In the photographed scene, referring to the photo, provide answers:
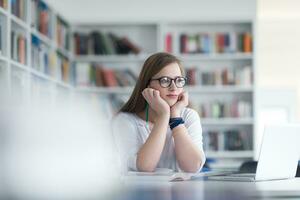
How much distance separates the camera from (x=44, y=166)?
2.36 feet

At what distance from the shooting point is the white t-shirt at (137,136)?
7.29 ft

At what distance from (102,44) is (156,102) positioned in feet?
13.5

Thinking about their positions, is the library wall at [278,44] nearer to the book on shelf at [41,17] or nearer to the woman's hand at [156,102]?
the book on shelf at [41,17]

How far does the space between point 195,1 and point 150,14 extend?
52cm

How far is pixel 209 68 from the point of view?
6316 millimetres

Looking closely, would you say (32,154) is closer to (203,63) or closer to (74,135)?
(74,135)

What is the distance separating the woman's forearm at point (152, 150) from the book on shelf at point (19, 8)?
2678 mm

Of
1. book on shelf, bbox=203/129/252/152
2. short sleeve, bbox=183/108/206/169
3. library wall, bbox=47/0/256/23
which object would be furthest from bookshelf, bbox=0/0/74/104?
short sleeve, bbox=183/108/206/169

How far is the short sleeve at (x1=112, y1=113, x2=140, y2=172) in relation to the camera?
7.10 feet

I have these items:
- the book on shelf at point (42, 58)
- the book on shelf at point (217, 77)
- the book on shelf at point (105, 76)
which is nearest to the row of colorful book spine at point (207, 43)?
the book on shelf at point (217, 77)

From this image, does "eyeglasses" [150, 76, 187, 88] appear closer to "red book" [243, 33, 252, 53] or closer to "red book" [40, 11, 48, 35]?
"red book" [40, 11, 48, 35]

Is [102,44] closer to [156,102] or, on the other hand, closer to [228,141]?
[228,141]

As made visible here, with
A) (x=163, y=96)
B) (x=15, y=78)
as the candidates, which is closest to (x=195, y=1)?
(x=15, y=78)

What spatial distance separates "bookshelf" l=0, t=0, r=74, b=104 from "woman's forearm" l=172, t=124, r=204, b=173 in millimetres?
1833
